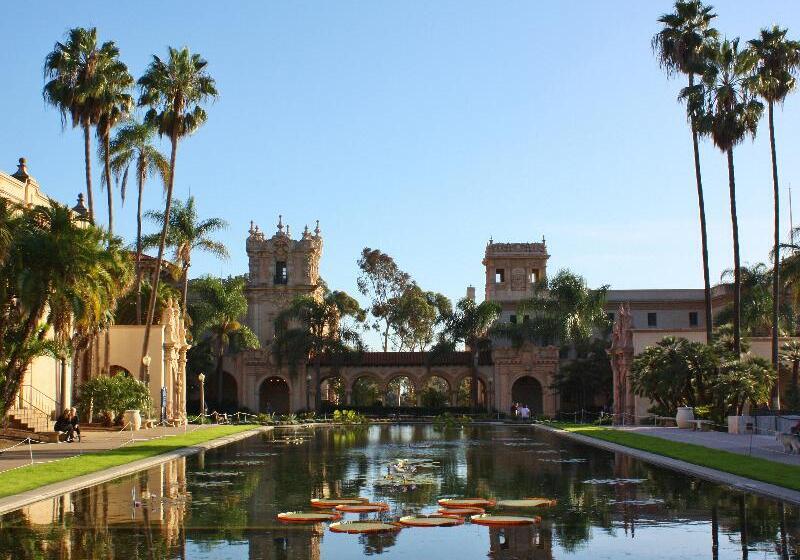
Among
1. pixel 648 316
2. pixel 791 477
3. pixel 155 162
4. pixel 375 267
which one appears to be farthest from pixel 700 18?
pixel 375 267

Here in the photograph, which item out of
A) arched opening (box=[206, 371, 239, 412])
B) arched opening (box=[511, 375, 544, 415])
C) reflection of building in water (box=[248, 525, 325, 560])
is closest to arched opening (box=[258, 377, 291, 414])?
arched opening (box=[206, 371, 239, 412])

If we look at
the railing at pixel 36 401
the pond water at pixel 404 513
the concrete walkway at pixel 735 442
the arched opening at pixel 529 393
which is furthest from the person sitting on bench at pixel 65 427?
the arched opening at pixel 529 393

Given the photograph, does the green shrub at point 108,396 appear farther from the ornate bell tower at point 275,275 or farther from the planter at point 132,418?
the ornate bell tower at point 275,275

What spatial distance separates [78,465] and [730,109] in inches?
1287

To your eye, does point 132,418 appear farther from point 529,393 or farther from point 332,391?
point 332,391

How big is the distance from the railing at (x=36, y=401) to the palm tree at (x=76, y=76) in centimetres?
806

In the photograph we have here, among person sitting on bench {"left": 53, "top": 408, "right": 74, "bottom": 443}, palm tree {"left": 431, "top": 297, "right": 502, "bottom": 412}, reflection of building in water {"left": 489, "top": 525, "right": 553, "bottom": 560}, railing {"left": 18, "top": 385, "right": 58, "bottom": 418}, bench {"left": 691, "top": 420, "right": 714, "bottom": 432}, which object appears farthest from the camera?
palm tree {"left": 431, "top": 297, "right": 502, "bottom": 412}

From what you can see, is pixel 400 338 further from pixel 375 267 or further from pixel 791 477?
pixel 791 477

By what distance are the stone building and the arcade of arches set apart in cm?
7

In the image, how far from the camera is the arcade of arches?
76.8 meters

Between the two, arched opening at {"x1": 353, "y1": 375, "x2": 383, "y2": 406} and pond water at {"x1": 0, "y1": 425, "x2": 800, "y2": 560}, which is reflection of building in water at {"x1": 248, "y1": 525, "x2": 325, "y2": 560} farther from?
arched opening at {"x1": 353, "y1": 375, "x2": 383, "y2": 406}

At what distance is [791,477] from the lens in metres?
20.1

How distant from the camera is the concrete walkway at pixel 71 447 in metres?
26.5

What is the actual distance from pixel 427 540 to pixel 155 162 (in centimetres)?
4170
